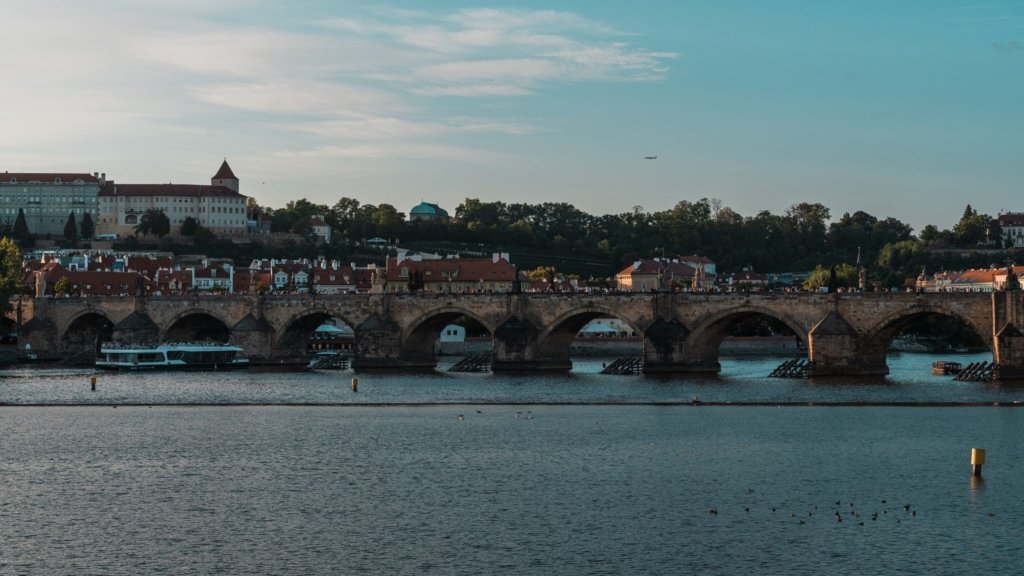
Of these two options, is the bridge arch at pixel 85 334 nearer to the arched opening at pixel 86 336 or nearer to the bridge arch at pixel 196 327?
the arched opening at pixel 86 336

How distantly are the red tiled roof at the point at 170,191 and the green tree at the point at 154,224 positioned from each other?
6608 millimetres

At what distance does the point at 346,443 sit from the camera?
4778 cm

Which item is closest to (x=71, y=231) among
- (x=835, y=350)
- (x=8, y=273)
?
(x=8, y=273)

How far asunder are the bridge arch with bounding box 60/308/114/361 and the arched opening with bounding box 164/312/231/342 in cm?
489

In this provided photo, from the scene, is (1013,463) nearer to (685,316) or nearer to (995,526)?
(995,526)

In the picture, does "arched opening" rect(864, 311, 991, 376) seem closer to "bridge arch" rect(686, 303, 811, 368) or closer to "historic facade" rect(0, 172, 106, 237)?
"bridge arch" rect(686, 303, 811, 368)

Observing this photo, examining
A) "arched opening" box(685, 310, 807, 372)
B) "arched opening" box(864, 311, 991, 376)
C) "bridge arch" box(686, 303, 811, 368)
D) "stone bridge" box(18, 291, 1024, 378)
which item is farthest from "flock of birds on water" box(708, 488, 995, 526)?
"arched opening" box(685, 310, 807, 372)

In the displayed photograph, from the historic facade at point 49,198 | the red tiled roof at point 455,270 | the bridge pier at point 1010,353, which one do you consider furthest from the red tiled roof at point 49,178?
the bridge pier at point 1010,353

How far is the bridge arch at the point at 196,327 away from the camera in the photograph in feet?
317

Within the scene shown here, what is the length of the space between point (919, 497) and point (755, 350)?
80454 mm

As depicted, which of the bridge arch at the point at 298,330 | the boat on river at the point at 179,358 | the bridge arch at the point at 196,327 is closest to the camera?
the boat on river at the point at 179,358

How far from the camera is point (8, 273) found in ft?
351

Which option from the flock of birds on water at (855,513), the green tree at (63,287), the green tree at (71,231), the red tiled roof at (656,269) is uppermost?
the green tree at (71,231)

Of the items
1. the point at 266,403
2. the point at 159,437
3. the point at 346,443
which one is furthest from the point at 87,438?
the point at 266,403
